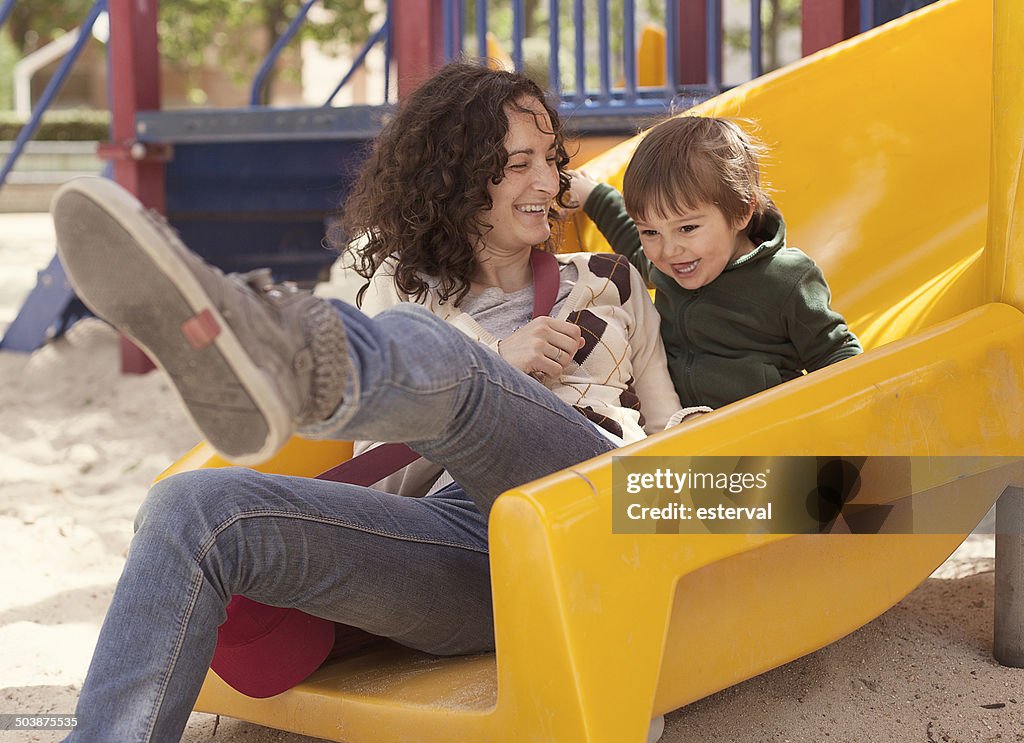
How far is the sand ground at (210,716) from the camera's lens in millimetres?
1530

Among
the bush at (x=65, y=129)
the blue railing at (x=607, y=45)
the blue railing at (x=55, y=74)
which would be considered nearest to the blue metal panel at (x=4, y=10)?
the blue railing at (x=55, y=74)

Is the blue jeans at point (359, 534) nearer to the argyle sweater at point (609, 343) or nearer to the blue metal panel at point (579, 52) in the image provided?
the argyle sweater at point (609, 343)

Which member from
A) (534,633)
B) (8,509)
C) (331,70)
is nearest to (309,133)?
(8,509)

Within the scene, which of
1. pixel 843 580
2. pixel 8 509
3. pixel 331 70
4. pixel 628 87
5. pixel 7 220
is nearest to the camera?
pixel 843 580

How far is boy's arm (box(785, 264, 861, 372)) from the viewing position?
1667 mm

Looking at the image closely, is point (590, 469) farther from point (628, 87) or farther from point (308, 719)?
point (628, 87)

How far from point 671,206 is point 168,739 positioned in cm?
96

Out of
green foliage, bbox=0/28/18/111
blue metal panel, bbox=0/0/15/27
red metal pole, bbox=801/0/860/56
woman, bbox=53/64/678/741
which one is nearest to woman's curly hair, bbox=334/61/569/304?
woman, bbox=53/64/678/741

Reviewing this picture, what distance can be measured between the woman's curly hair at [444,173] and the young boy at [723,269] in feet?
0.69

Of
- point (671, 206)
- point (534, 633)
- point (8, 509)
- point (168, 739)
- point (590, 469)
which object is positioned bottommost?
point (8, 509)

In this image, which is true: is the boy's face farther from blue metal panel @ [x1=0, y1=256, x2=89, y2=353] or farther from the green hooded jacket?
blue metal panel @ [x1=0, y1=256, x2=89, y2=353]

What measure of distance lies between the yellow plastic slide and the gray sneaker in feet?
0.81

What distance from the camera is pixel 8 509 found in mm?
2729

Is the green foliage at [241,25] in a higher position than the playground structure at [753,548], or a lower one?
higher
